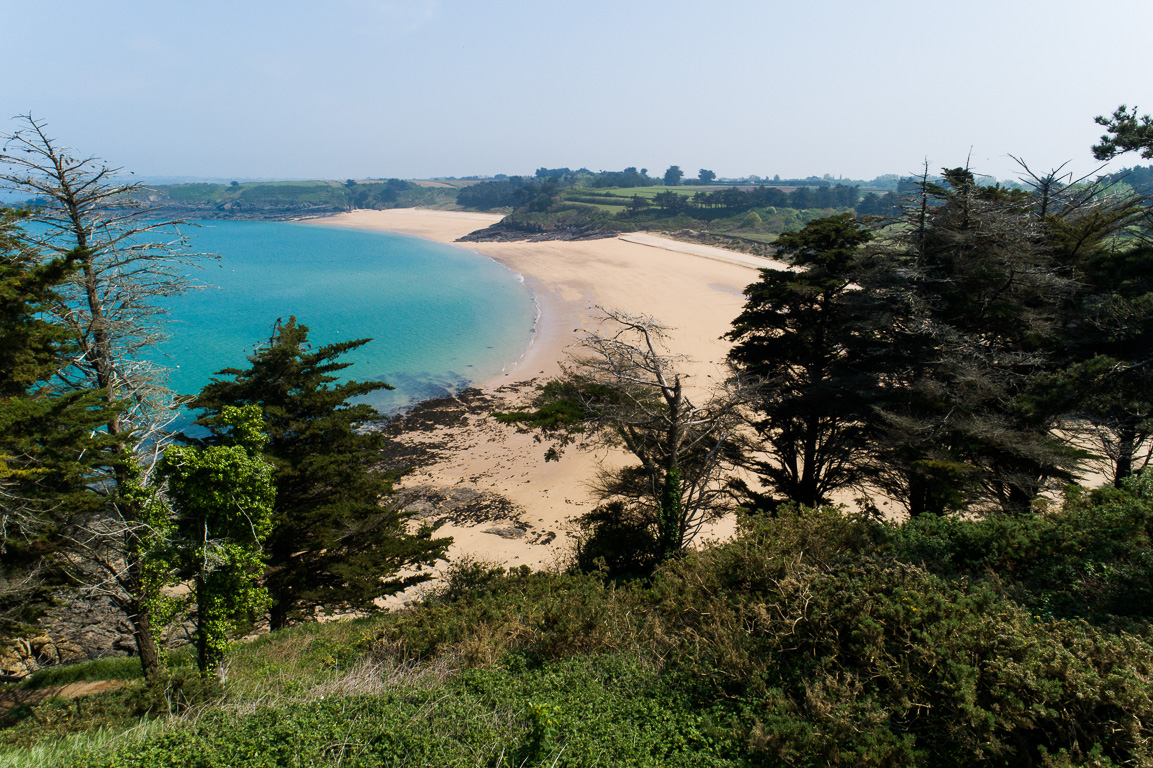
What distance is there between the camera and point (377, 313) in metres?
45.1

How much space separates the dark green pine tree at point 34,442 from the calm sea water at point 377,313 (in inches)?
233

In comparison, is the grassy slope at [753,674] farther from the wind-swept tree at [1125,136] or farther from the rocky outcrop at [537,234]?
the rocky outcrop at [537,234]

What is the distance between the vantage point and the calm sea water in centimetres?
3184

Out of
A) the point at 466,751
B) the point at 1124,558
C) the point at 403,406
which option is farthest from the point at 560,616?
the point at 403,406

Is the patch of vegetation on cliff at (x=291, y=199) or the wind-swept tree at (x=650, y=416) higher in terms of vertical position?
the patch of vegetation on cliff at (x=291, y=199)

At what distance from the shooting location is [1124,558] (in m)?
7.12

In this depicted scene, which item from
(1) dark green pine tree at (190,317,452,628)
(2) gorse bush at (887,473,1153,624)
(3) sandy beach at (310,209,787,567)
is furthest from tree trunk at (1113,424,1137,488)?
(1) dark green pine tree at (190,317,452,628)

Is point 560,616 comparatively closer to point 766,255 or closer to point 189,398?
point 189,398

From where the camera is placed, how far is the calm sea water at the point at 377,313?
31844mm

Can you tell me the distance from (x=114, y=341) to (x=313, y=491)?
425 centimetres

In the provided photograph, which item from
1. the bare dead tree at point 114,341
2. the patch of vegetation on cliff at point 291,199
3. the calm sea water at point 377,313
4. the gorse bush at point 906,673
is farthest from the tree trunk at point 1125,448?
the patch of vegetation on cliff at point 291,199

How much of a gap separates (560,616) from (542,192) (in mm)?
113169

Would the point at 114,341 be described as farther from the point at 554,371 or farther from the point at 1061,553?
the point at 554,371

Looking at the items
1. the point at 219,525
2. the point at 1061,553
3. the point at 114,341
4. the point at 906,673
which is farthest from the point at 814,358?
the point at 114,341
